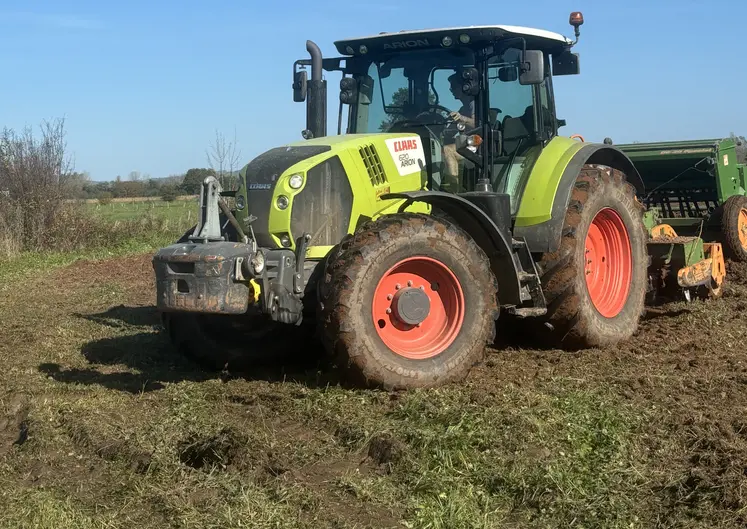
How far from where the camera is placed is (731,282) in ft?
30.9

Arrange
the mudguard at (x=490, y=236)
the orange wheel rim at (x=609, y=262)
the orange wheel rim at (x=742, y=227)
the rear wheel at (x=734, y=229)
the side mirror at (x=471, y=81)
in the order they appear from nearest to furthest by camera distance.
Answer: the mudguard at (x=490, y=236)
the side mirror at (x=471, y=81)
the orange wheel rim at (x=609, y=262)
the rear wheel at (x=734, y=229)
the orange wheel rim at (x=742, y=227)

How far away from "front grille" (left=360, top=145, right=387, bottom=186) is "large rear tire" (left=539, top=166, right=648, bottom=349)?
4.52 feet

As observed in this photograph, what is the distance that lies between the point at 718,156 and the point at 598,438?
6380 mm

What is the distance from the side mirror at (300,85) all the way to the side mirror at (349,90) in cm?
29

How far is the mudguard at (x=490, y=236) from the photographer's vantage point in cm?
578

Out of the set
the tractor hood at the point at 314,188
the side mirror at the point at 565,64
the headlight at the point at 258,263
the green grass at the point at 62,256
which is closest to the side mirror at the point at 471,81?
the tractor hood at the point at 314,188

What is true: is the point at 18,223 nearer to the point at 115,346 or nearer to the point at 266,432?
the point at 115,346

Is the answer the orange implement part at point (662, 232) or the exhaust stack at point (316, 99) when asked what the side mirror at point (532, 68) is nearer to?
the exhaust stack at point (316, 99)

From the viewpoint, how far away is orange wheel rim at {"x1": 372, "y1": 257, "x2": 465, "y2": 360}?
18.2 ft

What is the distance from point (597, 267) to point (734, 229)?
10.5 ft

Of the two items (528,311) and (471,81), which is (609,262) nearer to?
(528,311)

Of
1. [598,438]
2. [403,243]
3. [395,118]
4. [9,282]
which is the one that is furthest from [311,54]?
[9,282]

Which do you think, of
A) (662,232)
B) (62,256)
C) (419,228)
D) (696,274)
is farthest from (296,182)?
(62,256)

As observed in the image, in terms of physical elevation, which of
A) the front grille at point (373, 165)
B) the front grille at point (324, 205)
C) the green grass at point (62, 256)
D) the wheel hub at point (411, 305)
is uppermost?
the front grille at point (373, 165)
